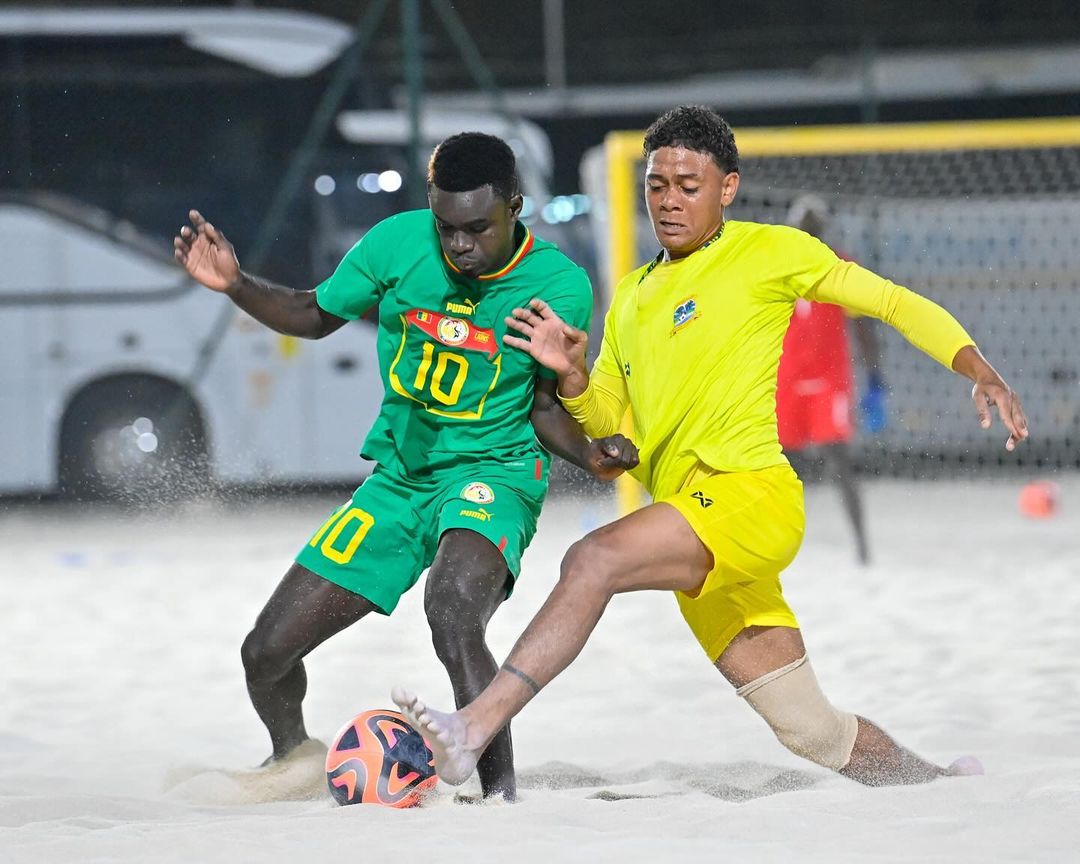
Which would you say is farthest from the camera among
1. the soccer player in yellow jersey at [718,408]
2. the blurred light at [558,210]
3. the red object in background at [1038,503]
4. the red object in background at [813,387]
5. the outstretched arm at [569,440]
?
the blurred light at [558,210]

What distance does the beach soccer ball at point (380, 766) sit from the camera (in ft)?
12.1

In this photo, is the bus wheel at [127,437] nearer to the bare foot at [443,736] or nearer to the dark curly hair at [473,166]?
the dark curly hair at [473,166]

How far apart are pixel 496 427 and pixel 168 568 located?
5.77 m

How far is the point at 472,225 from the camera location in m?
3.77

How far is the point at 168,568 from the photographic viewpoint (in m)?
9.26

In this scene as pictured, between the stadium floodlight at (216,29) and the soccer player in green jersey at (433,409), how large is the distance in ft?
30.2

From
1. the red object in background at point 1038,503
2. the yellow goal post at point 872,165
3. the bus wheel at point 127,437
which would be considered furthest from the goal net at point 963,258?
the bus wheel at point 127,437

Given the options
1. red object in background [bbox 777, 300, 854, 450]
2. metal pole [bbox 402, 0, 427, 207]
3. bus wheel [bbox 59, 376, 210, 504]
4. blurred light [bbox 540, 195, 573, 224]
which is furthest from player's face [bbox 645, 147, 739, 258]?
bus wheel [bbox 59, 376, 210, 504]

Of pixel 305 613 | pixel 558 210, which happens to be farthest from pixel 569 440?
pixel 558 210

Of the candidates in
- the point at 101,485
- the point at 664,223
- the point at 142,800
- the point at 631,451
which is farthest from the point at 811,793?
the point at 101,485

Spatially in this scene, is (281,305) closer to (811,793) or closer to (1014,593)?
(811,793)

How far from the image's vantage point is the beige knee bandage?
3.95 m

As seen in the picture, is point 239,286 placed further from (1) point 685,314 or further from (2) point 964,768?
(2) point 964,768

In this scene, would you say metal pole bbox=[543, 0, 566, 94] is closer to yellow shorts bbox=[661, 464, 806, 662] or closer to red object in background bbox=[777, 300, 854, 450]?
red object in background bbox=[777, 300, 854, 450]
